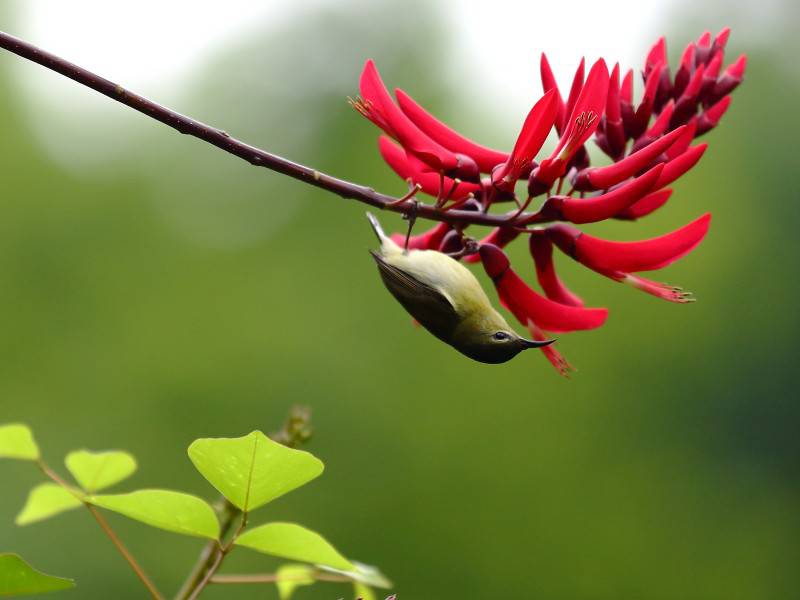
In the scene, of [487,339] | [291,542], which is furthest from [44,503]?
[487,339]

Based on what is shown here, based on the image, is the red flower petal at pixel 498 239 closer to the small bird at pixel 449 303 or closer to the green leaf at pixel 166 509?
the small bird at pixel 449 303

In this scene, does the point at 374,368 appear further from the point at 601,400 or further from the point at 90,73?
the point at 90,73

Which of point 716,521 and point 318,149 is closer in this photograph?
point 716,521

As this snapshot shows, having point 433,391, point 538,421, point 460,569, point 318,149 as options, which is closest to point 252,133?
point 318,149

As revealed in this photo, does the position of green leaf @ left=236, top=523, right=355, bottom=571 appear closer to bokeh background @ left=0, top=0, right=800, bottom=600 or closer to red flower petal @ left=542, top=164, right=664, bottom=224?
red flower petal @ left=542, top=164, right=664, bottom=224

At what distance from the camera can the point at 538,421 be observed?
24.4 ft

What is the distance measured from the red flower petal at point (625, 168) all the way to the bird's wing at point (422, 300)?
0.20 meters

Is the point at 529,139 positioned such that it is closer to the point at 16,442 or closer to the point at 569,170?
the point at 569,170

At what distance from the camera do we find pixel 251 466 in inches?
27.8

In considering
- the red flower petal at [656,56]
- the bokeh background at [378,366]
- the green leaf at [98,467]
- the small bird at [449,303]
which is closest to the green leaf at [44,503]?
the green leaf at [98,467]

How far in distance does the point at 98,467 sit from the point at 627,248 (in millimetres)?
575

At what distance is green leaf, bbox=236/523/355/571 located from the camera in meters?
0.72

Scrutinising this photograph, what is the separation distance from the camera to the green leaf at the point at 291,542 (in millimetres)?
724

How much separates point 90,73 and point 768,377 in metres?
8.39
